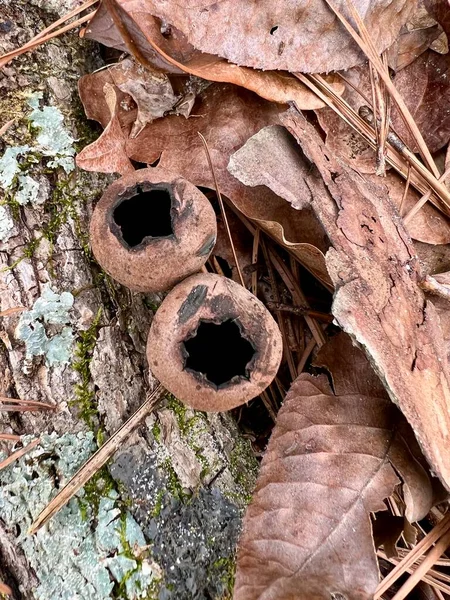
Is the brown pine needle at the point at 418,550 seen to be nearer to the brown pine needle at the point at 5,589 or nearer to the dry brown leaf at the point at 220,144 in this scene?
the dry brown leaf at the point at 220,144

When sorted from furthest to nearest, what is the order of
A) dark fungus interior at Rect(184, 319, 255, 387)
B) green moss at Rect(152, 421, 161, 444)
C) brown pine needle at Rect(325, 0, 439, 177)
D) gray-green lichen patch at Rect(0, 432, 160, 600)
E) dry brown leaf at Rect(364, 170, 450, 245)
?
dry brown leaf at Rect(364, 170, 450, 245)
brown pine needle at Rect(325, 0, 439, 177)
green moss at Rect(152, 421, 161, 444)
dark fungus interior at Rect(184, 319, 255, 387)
gray-green lichen patch at Rect(0, 432, 160, 600)

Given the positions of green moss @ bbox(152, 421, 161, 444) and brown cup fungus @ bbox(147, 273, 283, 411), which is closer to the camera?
brown cup fungus @ bbox(147, 273, 283, 411)

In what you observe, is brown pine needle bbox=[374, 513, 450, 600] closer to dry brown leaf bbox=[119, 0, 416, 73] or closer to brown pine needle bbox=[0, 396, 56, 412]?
brown pine needle bbox=[0, 396, 56, 412]

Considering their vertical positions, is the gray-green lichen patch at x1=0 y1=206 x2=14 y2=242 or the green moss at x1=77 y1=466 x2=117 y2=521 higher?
the gray-green lichen patch at x1=0 y1=206 x2=14 y2=242

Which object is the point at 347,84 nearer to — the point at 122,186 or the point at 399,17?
the point at 399,17

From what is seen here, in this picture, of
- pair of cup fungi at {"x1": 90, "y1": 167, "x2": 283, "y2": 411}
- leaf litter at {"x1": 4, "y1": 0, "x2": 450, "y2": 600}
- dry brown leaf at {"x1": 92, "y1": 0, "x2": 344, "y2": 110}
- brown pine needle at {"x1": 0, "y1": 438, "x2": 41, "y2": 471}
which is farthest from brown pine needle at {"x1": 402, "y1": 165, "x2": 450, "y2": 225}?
brown pine needle at {"x1": 0, "y1": 438, "x2": 41, "y2": 471}

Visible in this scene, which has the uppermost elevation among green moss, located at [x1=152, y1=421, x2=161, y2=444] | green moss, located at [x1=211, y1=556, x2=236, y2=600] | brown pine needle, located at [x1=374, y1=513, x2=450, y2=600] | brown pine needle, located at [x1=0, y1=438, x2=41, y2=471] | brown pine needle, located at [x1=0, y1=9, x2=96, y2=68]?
brown pine needle, located at [x1=0, y1=9, x2=96, y2=68]

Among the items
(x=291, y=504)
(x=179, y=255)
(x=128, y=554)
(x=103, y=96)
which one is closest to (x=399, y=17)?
(x=103, y=96)

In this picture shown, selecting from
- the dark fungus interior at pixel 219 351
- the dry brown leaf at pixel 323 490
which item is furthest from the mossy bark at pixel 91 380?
the dark fungus interior at pixel 219 351
